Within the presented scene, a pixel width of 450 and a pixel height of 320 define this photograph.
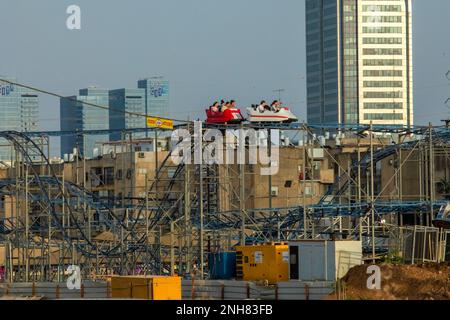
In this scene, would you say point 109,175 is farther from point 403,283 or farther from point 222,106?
point 403,283

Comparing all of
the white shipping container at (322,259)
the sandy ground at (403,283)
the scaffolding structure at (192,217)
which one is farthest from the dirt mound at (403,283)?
the scaffolding structure at (192,217)

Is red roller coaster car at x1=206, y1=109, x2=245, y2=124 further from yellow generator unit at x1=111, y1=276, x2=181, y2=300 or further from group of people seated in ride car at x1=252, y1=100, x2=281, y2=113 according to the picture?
yellow generator unit at x1=111, y1=276, x2=181, y2=300

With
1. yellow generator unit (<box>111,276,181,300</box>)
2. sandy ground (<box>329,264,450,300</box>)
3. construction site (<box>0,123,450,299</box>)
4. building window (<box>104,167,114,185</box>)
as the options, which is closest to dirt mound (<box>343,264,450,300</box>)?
sandy ground (<box>329,264,450,300</box>)

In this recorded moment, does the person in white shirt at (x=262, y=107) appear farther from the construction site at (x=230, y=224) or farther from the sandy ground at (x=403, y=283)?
the sandy ground at (x=403, y=283)

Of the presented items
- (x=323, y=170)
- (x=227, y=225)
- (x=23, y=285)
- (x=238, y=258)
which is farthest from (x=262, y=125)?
(x=323, y=170)

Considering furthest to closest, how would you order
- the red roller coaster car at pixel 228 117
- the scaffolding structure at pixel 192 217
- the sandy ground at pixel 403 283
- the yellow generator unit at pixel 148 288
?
the red roller coaster car at pixel 228 117, the scaffolding structure at pixel 192 217, the yellow generator unit at pixel 148 288, the sandy ground at pixel 403 283
